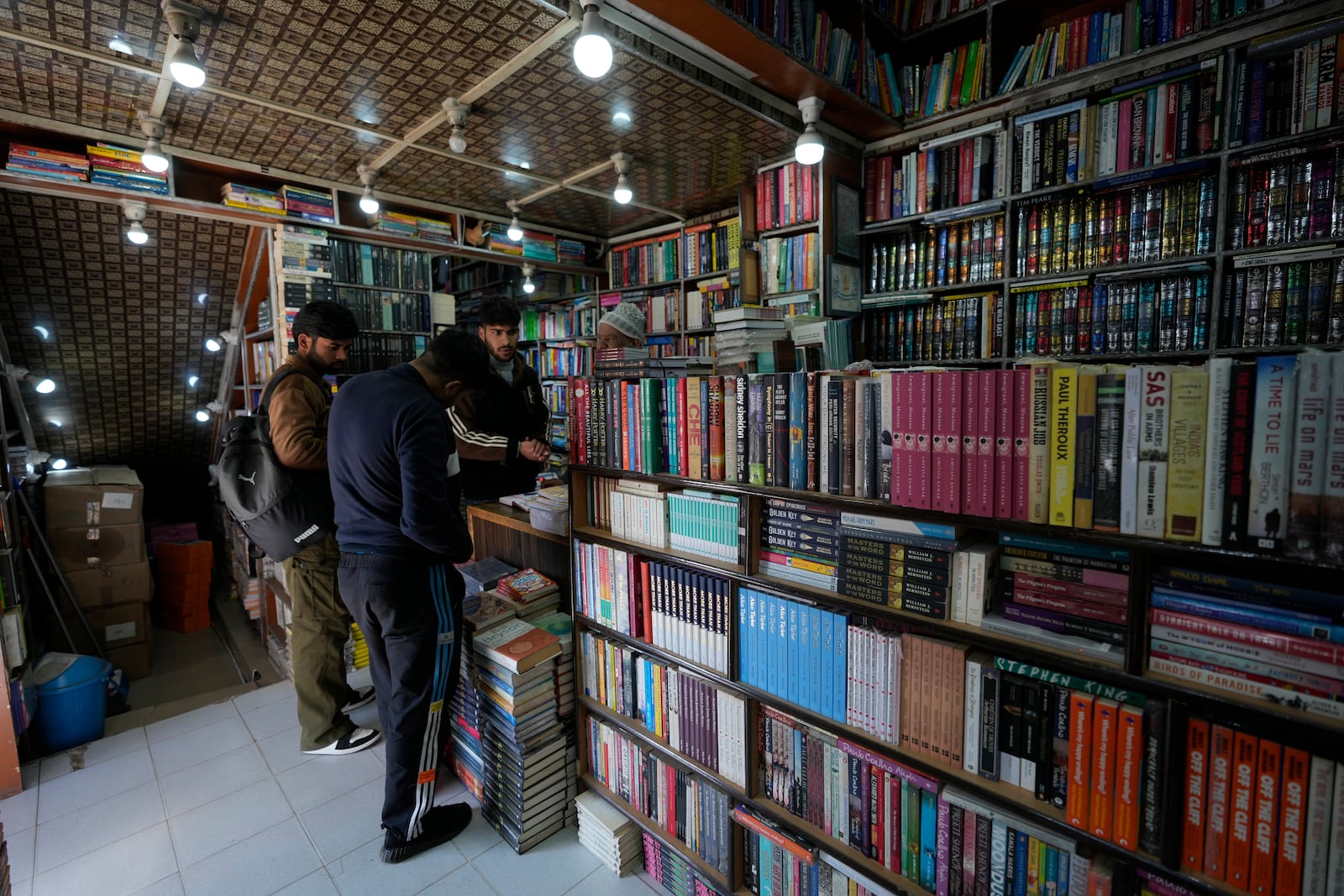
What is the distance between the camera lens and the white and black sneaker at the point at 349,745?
2531mm

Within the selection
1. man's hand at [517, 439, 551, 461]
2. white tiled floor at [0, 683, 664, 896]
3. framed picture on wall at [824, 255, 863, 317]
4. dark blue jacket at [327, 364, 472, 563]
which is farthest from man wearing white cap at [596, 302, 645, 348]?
white tiled floor at [0, 683, 664, 896]

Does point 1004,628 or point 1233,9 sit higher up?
point 1233,9

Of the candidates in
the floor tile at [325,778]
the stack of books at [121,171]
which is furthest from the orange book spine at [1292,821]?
the stack of books at [121,171]

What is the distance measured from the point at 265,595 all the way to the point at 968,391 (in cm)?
437

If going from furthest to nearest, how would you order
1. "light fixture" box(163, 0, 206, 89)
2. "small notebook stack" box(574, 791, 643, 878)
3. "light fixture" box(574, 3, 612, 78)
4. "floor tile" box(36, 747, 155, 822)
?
"floor tile" box(36, 747, 155, 822) < "small notebook stack" box(574, 791, 643, 878) < "light fixture" box(163, 0, 206, 89) < "light fixture" box(574, 3, 612, 78)

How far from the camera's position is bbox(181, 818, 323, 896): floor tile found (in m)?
1.86

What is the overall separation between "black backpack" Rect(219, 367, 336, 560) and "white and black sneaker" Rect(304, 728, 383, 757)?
0.86m

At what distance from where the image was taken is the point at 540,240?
441 cm

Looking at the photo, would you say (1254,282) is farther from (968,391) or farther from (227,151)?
(227,151)

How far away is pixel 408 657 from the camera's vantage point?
185cm

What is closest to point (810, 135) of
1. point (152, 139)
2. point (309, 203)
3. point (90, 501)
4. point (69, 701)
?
Result: point (309, 203)

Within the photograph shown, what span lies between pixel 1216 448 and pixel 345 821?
274 cm

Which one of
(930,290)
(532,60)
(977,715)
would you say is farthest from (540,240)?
(977,715)

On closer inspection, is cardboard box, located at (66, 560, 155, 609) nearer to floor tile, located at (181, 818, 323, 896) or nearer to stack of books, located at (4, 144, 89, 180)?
stack of books, located at (4, 144, 89, 180)
